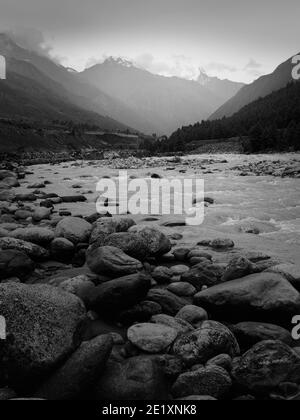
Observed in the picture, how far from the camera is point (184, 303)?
6.47m

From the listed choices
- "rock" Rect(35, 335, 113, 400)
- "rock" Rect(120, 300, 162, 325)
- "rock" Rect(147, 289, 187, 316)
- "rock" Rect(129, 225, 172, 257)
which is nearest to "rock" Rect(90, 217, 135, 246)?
"rock" Rect(129, 225, 172, 257)

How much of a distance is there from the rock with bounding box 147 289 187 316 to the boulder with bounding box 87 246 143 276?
0.92 metres

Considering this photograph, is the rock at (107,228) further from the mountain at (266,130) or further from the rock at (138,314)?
the mountain at (266,130)

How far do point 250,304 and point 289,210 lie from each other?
31.5ft

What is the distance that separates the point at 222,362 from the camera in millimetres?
4594

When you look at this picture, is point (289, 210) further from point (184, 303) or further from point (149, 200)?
point (184, 303)

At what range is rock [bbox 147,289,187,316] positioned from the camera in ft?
20.6

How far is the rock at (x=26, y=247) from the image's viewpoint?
8.52 meters

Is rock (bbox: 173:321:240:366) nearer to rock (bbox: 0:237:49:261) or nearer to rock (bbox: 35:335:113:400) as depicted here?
rock (bbox: 35:335:113:400)

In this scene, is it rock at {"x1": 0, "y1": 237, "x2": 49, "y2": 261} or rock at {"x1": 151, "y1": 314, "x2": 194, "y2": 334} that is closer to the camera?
rock at {"x1": 151, "y1": 314, "x2": 194, "y2": 334}

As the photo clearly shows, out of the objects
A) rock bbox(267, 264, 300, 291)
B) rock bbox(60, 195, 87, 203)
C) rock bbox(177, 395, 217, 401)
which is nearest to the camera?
rock bbox(177, 395, 217, 401)

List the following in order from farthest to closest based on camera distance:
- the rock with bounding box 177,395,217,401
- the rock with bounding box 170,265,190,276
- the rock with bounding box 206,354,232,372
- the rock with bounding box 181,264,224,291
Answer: the rock with bounding box 170,265,190,276
the rock with bounding box 181,264,224,291
the rock with bounding box 206,354,232,372
the rock with bounding box 177,395,217,401

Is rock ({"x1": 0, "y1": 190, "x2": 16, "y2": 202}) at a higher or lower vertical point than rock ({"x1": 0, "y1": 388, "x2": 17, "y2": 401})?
higher
